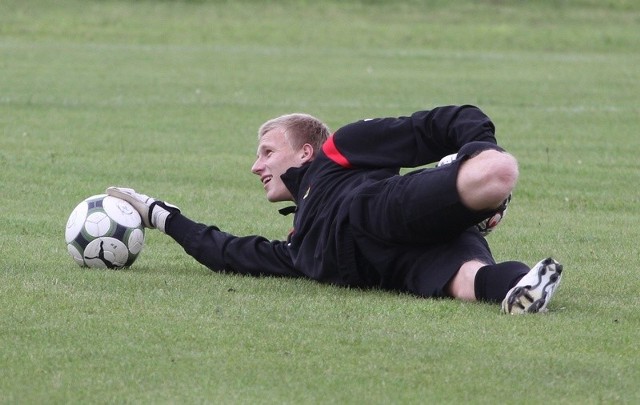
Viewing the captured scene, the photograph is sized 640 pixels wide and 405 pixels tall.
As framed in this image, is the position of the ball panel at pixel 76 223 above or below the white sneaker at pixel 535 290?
below

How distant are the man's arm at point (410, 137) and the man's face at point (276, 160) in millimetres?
300

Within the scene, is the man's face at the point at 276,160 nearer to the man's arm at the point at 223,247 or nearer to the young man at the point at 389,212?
the young man at the point at 389,212

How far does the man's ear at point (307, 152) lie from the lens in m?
7.38

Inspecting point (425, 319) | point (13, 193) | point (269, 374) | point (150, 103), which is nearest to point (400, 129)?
point (425, 319)

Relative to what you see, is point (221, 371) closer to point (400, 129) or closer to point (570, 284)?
point (400, 129)

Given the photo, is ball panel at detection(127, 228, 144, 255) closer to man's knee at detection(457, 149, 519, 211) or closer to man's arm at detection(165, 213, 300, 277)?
man's arm at detection(165, 213, 300, 277)

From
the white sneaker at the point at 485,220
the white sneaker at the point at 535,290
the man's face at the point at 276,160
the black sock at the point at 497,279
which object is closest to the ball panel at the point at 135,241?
the man's face at the point at 276,160

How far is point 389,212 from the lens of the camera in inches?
254

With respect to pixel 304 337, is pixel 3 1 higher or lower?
lower

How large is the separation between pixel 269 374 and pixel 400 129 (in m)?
2.23

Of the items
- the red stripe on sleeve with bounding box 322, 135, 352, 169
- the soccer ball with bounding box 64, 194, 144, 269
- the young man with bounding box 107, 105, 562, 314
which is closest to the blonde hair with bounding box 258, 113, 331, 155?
the young man with bounding box 107, 105, 562, 314

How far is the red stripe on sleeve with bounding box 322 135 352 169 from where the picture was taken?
703 cm

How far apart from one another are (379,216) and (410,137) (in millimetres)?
555

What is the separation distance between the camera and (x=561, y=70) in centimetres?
2544
